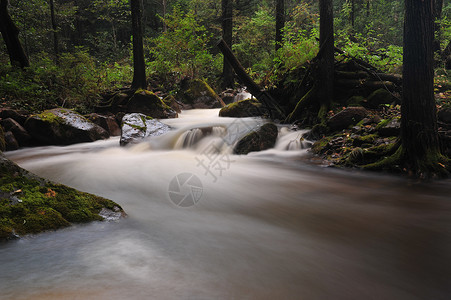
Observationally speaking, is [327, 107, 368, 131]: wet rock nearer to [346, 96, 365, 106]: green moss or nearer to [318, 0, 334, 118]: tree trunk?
[346, 96, 365, 106]: green moss

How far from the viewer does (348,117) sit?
25.3 ft

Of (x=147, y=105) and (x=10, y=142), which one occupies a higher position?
(x=147, y=105)

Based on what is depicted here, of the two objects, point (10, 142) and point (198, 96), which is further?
point (198, 96)

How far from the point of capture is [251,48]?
2092 centimetres

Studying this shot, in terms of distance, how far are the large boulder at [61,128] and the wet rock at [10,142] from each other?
540 millimetres

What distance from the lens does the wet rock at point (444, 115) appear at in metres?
6.00

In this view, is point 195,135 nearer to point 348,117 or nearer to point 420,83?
point 348,117

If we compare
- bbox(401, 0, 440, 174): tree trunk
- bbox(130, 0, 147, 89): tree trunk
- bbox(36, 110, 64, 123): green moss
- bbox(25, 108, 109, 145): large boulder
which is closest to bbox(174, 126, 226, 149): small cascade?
bbox(25, 108, 109, 145): large boulder

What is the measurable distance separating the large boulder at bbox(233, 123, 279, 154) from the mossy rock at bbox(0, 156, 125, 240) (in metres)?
5.27

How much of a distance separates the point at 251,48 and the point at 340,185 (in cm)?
1765

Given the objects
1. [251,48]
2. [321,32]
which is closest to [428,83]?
[321,32]

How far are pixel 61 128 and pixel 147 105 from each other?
386cm

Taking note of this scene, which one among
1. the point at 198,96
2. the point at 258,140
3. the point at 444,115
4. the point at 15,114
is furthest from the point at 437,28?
the point at 15,114

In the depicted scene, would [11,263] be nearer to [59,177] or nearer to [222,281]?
[222,281]
